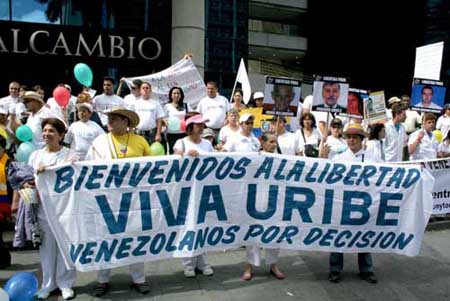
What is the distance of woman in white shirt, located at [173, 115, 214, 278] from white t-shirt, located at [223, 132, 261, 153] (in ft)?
1.98

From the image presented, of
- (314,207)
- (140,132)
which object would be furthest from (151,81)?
(314,207)

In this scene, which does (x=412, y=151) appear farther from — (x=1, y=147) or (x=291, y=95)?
(x=1, y=147)

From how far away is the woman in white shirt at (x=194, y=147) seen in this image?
5062 millimetres

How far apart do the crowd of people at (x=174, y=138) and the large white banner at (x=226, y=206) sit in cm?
20

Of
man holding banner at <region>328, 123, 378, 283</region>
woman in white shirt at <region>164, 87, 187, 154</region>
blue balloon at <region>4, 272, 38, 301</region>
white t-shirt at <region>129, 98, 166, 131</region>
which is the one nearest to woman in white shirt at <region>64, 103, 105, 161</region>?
white t-shirt at <region>129, 98, 166, 131</region>

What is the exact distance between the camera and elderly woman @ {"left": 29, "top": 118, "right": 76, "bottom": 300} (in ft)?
15.0

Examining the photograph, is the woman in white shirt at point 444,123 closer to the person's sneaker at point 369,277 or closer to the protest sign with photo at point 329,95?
the protest sign with photo at point 329,95

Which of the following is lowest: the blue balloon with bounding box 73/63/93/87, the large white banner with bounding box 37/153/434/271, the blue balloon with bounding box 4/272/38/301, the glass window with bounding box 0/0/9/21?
the blue balloon with bounding box 4/272/38/301

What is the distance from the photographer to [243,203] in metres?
5.02

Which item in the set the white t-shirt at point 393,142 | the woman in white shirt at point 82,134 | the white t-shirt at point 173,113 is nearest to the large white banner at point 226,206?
the woman in white shirt at point 82,134

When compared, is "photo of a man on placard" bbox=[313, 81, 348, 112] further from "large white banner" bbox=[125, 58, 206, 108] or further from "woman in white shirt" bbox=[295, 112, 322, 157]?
"large white banner" bbox=[125, 58, 206, 108]

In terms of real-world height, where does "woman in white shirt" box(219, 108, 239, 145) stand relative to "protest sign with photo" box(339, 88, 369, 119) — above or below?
below

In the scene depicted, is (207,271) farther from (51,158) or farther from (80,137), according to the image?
(80,137)

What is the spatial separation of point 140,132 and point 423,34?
65.9 feet
